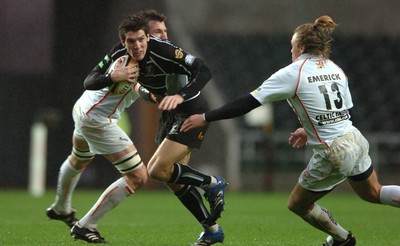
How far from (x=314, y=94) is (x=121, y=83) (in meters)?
1.97

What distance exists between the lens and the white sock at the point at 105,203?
27.0 ft

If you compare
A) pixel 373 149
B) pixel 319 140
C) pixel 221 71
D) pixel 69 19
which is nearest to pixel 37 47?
pixel 69 19

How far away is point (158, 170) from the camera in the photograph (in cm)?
786

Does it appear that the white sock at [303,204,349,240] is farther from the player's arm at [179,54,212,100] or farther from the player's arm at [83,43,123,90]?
the player's arm at [83,43,123,90]

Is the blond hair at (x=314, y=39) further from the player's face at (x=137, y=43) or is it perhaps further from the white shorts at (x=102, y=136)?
the white shorts at (x=102, y=136)

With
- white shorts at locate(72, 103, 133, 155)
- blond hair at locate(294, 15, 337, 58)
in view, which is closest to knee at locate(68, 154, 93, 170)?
white shorts at locate(72, 103, 133, 155)

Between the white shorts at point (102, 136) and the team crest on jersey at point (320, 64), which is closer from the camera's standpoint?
the team crest on jersey at point (320, 64)

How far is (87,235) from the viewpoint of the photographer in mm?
8102

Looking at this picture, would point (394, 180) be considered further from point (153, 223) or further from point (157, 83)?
point (157, 83)

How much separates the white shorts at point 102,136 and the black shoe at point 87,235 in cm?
78

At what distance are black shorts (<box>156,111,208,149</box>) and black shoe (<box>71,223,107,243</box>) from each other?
3.38ft

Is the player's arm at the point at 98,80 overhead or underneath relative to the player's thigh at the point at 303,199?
overhead

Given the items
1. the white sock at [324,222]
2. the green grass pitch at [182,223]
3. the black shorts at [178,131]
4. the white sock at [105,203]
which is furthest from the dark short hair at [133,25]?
the white sock at [324,222]

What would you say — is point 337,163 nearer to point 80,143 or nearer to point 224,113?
point 224,113
